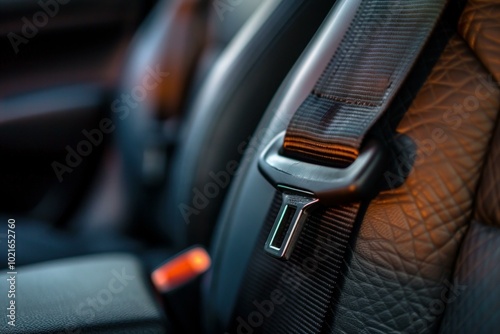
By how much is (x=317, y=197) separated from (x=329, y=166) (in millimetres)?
38

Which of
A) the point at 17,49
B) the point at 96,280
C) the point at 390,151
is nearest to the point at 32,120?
the point at 17,49

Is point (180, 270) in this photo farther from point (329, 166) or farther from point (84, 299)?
point (329, 166)

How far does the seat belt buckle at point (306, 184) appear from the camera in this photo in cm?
72

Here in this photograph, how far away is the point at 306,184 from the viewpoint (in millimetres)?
760

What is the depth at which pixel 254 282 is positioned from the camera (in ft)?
2.81

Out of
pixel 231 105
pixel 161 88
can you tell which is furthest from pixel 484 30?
pixel 161 88

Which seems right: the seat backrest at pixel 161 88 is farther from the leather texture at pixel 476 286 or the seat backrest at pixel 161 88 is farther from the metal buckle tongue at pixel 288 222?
the leather texture at pixel 476 286

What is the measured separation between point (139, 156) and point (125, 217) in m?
0.17

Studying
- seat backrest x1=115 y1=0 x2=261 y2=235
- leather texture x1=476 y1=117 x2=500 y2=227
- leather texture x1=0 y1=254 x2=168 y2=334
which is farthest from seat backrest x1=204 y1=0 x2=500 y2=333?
seat backrest x1=115 y1=0 x2=261 y2=235

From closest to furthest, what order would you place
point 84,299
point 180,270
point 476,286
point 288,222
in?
point 476,286
point 288,222
point 84,299
point 180,270

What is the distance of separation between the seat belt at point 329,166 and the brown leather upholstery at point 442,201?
29 millimetres

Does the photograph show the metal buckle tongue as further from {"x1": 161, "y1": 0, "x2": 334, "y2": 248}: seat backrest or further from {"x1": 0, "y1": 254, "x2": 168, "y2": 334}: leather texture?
{"x1": 161, "y1": 0, "x2": 334, "y2": 248}: seat backrest

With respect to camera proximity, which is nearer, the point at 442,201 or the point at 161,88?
the point at 442,201

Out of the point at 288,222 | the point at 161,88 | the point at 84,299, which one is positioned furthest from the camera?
the point at 161,88
